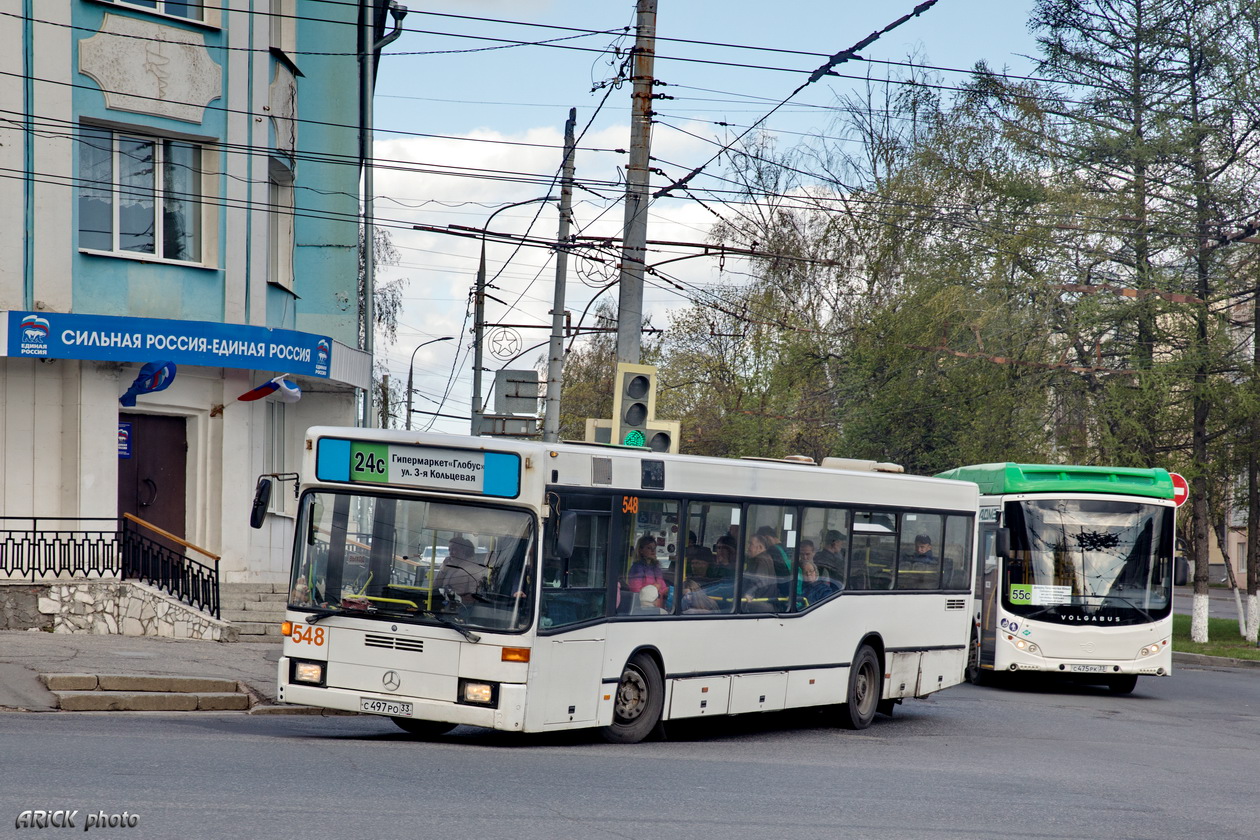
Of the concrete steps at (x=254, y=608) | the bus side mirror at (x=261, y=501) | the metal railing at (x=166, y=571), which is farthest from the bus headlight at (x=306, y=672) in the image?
the metal railing at (x=166, y=571)

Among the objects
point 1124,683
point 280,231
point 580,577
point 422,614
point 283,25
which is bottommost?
point 1124,683

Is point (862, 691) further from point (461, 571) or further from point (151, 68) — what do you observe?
point (151, 68)

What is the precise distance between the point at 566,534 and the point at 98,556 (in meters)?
9.74

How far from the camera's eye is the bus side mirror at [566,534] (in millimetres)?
10812

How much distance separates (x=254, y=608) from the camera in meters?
20.0

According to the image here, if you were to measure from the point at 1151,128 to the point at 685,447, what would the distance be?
2719cm

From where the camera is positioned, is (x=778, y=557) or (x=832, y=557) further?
(x=832, y=557)

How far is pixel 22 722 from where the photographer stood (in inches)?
437

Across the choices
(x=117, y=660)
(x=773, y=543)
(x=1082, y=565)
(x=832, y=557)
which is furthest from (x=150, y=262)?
(x=1082, y=565)

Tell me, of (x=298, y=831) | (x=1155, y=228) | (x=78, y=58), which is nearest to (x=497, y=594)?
(x=298, y=831)

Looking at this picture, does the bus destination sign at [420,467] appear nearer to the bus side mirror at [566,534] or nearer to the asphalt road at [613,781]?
the bus side mirror at [566,534]

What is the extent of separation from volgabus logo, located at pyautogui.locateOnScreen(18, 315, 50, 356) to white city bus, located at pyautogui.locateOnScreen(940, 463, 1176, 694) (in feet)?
42.2

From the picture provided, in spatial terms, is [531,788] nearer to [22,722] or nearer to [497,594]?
[497,594]

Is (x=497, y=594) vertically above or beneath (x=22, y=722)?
above
